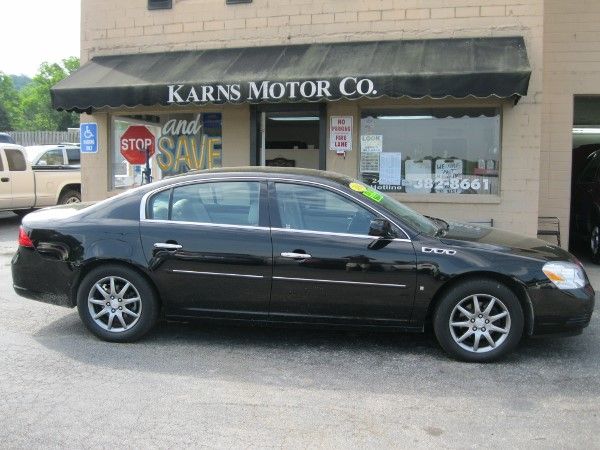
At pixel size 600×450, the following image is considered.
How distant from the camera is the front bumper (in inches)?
198

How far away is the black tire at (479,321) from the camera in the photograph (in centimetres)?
505

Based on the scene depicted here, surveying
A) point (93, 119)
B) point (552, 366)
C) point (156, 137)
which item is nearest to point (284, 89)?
point (156, 137)

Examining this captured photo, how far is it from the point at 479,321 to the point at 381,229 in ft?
3.57

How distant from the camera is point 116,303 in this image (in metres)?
5.52

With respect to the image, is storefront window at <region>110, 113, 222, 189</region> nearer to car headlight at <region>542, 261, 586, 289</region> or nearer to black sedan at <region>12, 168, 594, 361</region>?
black sedan at <region>12, 168, 594, 361</region>

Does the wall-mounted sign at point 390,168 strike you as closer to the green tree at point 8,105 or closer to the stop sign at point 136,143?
the stop sign at point 136,143

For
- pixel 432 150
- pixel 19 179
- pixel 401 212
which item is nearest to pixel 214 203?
pixel 401 212

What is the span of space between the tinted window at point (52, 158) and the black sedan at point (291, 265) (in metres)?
10.5

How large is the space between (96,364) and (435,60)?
6040 mm

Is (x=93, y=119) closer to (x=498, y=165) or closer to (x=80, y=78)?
(x=80, y=78)

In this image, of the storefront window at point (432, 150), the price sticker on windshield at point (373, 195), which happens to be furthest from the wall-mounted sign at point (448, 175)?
the price sticker on windshield at point (373, 195)

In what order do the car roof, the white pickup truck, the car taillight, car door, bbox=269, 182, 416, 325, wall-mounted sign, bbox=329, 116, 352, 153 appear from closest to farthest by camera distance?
car door, bbox=269, 182, 416, 325
the car roof
the car taillight
wall-mounted sign, bbox=329, 116, 352, 153
the white pickup truck

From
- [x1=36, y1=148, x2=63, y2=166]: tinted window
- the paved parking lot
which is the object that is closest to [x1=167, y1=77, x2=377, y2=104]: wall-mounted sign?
the paved parking lot

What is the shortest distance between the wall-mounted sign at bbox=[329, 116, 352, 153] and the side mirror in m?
4.67
